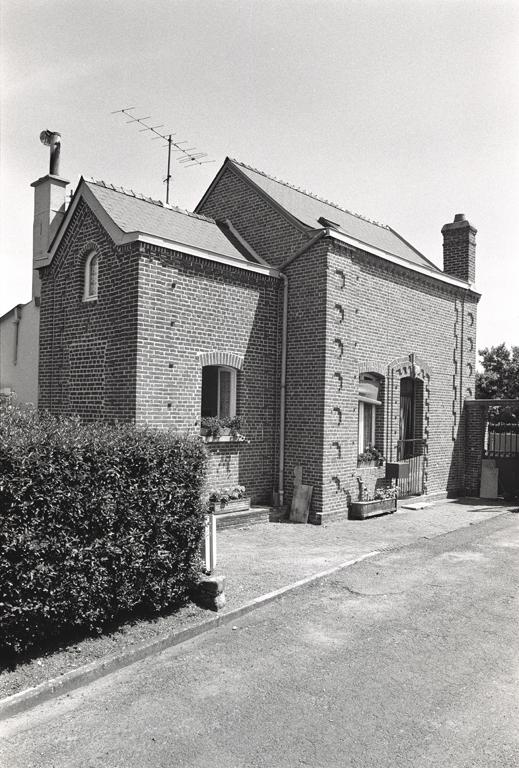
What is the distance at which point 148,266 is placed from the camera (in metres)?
10.6

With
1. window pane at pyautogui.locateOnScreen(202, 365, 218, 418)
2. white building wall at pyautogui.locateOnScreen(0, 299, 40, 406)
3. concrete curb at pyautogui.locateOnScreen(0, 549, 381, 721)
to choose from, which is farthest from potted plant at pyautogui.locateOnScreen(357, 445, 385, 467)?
white building wall at pyautogui.locateOnScreen(0, 299, 40, 406)

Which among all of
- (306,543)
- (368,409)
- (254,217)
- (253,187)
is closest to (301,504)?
(306,543)

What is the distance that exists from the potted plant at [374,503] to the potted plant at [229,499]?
2.56 m

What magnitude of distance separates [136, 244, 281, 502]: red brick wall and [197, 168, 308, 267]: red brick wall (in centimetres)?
92

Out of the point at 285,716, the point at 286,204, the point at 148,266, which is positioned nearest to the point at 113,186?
the point at 148,266

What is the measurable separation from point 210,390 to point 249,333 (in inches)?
58.8

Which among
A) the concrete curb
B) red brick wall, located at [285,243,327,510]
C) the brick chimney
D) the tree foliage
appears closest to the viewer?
the concrete curb

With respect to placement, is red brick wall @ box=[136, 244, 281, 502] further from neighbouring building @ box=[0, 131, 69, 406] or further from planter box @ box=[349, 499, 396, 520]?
neighbouring building @ box=[0, 131, 69, 406]

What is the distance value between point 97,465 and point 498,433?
46.0ft

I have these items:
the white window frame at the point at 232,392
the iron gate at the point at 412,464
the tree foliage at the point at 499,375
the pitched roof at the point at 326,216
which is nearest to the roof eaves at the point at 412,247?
the pitched roof at the point at 326,216

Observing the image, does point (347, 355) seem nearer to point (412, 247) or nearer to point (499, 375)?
point (412, 247)

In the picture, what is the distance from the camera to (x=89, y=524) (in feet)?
18.5

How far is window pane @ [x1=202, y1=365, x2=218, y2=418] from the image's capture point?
12.1 metres

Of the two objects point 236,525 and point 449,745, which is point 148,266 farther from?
point 449,745
